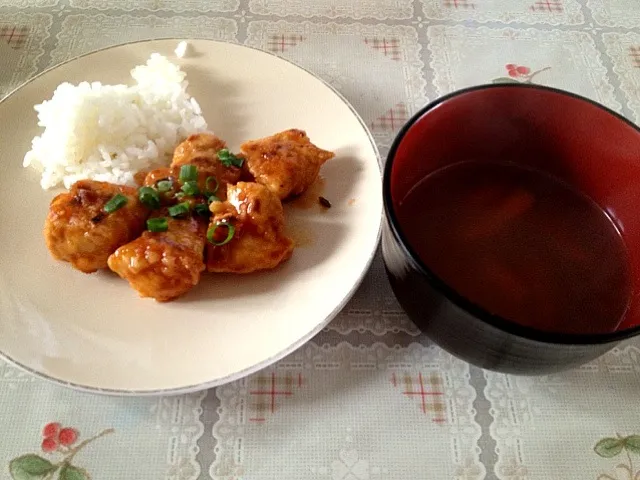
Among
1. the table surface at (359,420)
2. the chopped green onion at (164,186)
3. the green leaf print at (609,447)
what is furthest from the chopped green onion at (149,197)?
the green leaf print at (609,447)

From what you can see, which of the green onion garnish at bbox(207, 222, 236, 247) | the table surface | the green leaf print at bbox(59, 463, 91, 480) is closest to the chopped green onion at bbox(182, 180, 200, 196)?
the green onion garnish at bbox(207, 222, 236, 247)

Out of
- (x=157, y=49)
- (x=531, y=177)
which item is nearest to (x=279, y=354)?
(x=531, y=177)

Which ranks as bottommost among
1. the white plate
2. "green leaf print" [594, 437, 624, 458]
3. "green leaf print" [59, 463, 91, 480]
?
"green leaf print" [59, 463, 91, 480]

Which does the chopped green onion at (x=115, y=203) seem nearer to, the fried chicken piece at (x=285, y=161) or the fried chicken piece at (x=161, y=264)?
the fried chicken piece at (x=161, y=264)

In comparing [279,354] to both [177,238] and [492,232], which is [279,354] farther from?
[492,232]

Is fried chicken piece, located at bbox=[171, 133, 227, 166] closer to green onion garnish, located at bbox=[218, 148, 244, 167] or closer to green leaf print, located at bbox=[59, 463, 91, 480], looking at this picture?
green onion garnish, located at bbox=[218, 148, 244, 167]

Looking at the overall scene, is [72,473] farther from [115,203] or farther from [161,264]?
[115,203]
